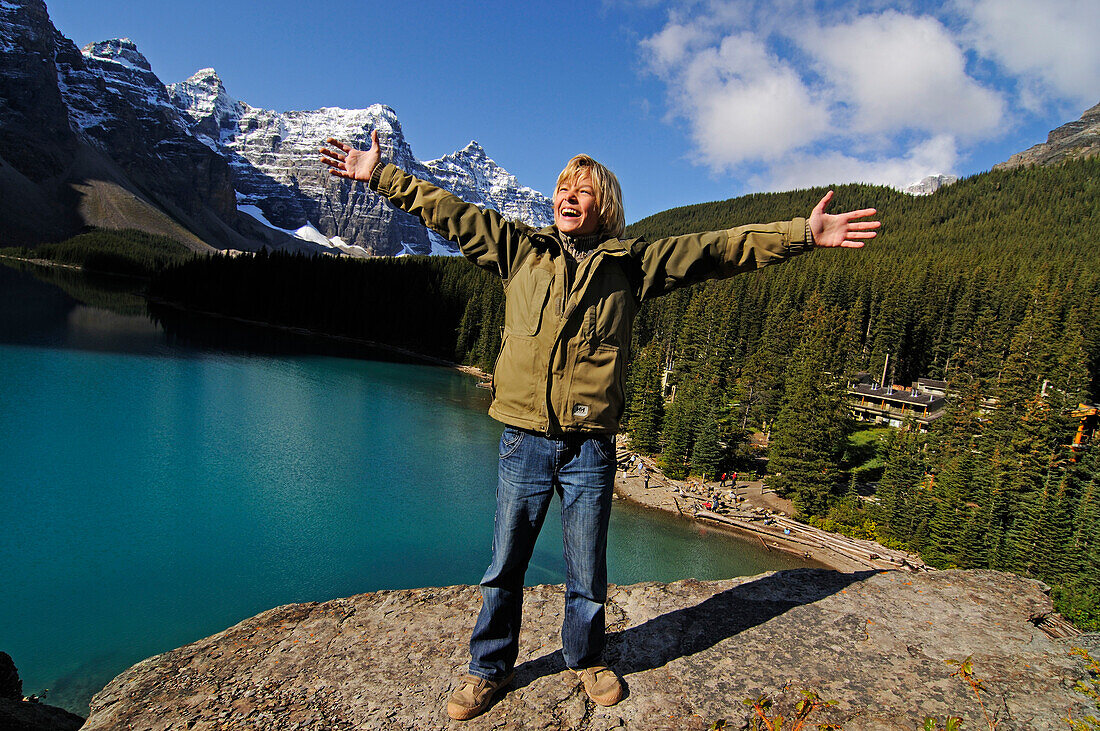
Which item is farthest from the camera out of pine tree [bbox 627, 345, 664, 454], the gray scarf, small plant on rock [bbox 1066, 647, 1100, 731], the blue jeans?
pine tree [bbox 627, 345, 664, 454]

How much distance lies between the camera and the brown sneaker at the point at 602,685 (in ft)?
10.6

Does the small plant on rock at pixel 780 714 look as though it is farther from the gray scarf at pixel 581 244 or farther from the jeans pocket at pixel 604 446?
the gray scarf at pixel 581 244

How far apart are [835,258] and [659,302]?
2549cm

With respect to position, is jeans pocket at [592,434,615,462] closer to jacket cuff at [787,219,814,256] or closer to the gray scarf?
the gray scarf

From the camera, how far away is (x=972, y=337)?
51438 mm

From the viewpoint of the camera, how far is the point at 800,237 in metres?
3.03

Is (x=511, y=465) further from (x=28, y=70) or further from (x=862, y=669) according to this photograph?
(x=28, y=70)

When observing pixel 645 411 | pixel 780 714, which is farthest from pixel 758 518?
pixel 780 714

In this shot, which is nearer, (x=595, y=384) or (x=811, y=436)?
(x=595, y=384)

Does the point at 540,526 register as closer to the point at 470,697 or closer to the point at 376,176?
the point at 470,697

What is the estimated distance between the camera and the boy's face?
317 centimetres

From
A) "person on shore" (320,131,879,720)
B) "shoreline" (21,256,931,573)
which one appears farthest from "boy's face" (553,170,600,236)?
"shoreline" (21,256,931,573)

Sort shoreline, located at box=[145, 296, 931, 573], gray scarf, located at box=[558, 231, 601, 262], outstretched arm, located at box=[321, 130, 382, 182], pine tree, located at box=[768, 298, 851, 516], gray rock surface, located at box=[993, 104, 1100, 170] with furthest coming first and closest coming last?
gray rock surface, located at box=[993, 104, 1100, 170], pine tree, located at box=[768, 298, 851, 516], shoreline, located at box=[145, 296, 931, 573], outstretched arm, located at box=[321, 130, 382, 182], gray scarf, located at box=[558, 231, 601, 262]

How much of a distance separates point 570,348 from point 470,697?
2039 millimetres
